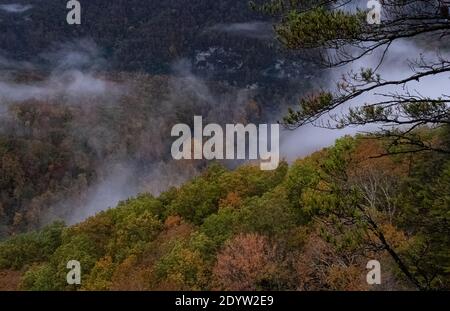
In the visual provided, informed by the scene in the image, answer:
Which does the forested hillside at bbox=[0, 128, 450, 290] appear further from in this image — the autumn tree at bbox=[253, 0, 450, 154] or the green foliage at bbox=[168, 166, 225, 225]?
the autumn tree at bbox=[253, 0, 450, 154]

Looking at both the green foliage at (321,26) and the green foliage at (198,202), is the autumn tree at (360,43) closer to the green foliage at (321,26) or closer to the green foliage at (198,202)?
the green foliage at (321,26)

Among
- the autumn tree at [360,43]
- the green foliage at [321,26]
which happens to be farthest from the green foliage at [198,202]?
the green foliage at [321,26]

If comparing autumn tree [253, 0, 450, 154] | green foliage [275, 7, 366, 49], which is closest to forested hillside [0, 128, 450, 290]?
autumn tree [253, 0, 450, 154]

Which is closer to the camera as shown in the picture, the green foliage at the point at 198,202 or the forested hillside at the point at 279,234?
the forested hillside at the point at 279,234

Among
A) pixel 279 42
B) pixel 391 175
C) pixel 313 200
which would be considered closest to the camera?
pixel 313 200

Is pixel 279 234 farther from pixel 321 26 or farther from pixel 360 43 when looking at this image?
pixel 321 26

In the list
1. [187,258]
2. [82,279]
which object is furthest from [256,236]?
[82,279]

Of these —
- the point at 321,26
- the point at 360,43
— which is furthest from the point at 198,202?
the point at 321,26
